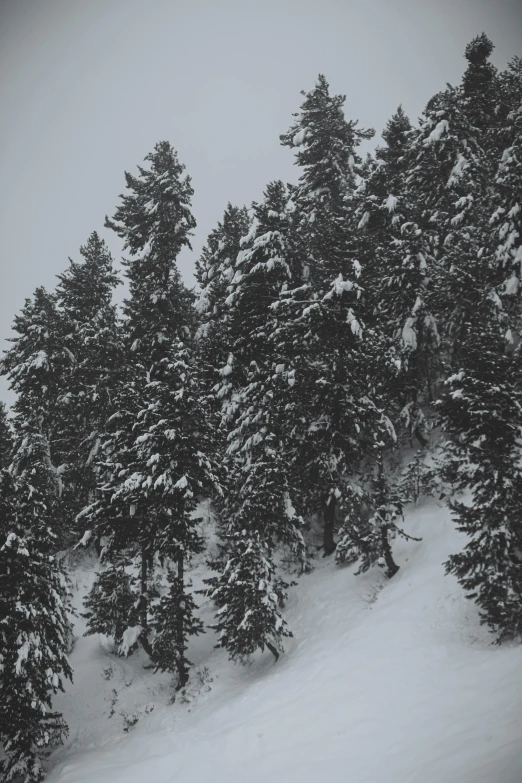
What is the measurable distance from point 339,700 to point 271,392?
10646 millimetres

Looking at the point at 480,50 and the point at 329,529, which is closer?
the point at 329,529

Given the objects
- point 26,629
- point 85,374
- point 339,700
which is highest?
point 85,374

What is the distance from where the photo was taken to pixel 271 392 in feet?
58.4

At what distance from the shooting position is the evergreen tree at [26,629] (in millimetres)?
11477

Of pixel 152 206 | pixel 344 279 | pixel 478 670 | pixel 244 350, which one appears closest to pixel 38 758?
pixel 478 670

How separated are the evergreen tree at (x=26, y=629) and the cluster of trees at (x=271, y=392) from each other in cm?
6

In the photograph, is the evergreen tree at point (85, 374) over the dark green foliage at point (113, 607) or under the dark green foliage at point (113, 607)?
over

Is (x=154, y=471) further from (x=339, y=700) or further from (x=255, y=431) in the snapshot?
(x=339, y=700)

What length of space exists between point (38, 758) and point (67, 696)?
138 inches

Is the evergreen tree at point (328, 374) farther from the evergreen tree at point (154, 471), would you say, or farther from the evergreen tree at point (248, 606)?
the evergreen tree at point (248, 606)

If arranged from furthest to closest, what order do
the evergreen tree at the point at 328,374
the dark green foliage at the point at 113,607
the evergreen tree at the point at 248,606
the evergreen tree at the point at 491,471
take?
1. the evergreen tree at the point at 328,374
2. the dark green foliage at the point at 113,607
3. the evergreen tree at the point at 248,606
4. the evergreen tree at the point at 491,471

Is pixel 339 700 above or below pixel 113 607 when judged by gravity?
below

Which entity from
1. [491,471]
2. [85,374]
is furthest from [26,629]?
[85,374]

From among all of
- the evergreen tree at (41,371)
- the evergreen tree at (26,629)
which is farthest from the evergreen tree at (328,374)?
the evergreen tree at (41,371)
